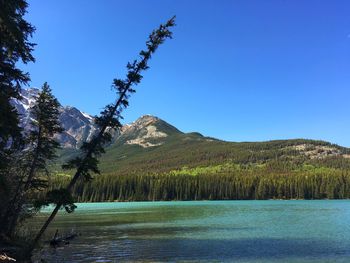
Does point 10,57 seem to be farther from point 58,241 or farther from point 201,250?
point 58,241

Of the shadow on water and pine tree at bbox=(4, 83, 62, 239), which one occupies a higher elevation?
pine tree at bbox=(4, 83, 62, 239)

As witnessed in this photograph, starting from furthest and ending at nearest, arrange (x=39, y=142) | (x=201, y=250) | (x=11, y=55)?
(x=201, y=250) < (x=39, y=142) < (x=11, y=55)

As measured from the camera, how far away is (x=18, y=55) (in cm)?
2191

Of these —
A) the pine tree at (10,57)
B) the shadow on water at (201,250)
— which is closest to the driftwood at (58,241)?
the shadow on water at (201,250)

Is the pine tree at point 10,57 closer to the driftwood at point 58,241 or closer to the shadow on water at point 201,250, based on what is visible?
the shadow on water at point 201,250

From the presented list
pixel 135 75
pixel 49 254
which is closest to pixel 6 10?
pixel 135 75

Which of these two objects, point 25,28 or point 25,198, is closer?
point 25,28

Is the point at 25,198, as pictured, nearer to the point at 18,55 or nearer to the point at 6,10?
the point at 18,55

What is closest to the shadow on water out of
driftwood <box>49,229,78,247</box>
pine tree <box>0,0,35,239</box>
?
driftwood <box>49,229,78,247</box>

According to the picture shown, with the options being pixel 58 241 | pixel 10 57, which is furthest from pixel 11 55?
pixel 58 241

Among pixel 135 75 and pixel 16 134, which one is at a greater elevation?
pixel 135 75

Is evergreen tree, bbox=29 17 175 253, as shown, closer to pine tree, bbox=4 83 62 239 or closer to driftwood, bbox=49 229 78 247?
pine tree, bbox=4 83 62 239

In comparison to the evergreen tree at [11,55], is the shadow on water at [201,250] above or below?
below

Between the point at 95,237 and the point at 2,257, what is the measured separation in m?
31.1
